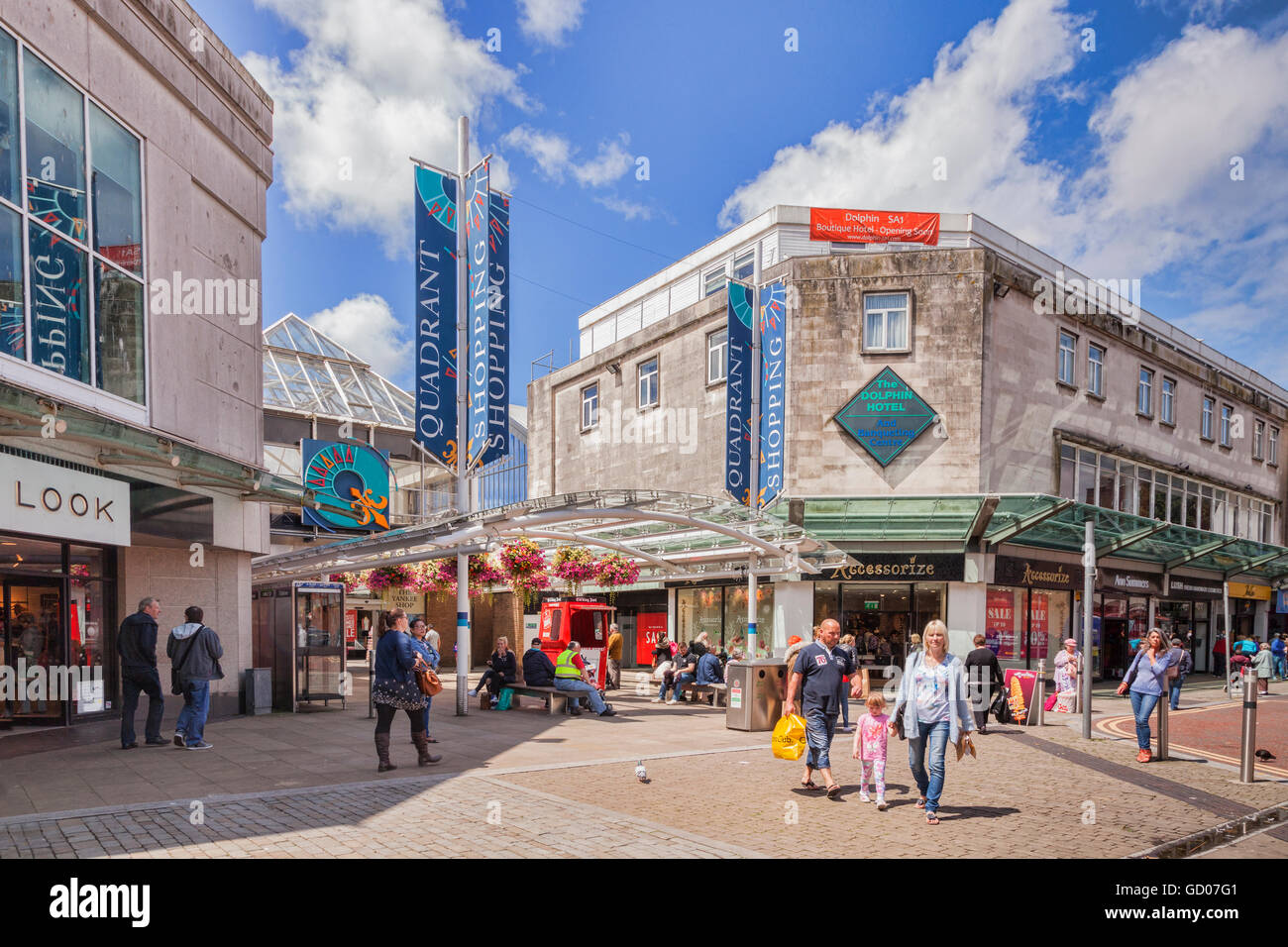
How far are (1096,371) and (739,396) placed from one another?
11.1 meters

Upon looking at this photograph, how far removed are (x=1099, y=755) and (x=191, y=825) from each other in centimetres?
1054

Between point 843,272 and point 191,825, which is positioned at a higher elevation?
point 843,272

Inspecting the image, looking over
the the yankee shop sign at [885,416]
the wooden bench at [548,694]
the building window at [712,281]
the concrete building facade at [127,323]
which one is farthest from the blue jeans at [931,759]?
the building window at [712,281]

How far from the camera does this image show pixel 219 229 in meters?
14.0

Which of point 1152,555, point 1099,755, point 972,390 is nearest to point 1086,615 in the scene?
point 1099,755

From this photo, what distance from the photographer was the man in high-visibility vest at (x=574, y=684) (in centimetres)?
1506

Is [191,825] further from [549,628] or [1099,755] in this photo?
[549,628]

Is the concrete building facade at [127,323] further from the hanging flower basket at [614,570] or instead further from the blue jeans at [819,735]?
the hanging flower basket at [614,570]

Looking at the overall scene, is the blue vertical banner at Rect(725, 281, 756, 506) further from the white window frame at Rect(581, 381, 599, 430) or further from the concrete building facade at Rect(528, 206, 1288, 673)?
the white window frame at Rect(581, 381, 599, 430)

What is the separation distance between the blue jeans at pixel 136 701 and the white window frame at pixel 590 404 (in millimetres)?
20771

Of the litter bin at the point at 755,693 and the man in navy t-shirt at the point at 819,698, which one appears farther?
the litter bin at the point at 755,693

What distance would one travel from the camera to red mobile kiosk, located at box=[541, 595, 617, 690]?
23250 millimetres

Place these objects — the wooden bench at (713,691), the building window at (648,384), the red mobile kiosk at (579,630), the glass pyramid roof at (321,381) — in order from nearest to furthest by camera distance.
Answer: the wooden bench at (713,691)
the red mobile kiosk at (579,630)
the building window at (648,384)
the glass pyramid roof at (321,381)

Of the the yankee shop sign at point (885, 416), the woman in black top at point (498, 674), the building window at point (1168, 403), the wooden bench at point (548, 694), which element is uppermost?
the building window at point (1168, 403)
